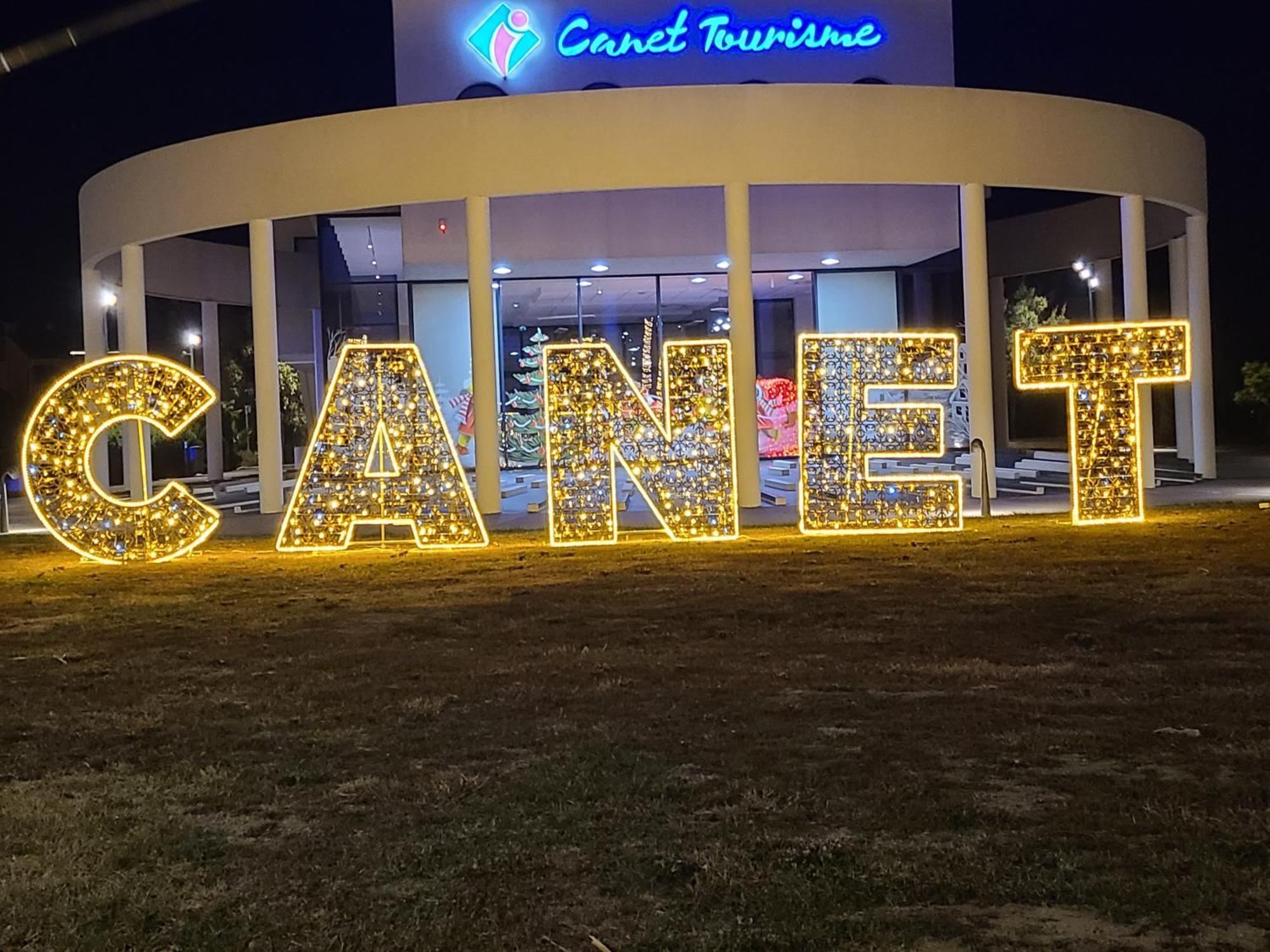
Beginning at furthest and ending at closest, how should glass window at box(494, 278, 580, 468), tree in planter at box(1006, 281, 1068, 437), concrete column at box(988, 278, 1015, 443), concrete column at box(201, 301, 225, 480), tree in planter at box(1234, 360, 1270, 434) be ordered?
1. tree in planter at box(1006, 281, 1068, 437)
2. concrete column at box(988, 278, 1015, 443)
3. tree in planter at box(1234, 360, 1270, 434)
4. concrete column at box(201, 301, 225, 480)
5. glass window at box(494, 278, 580, 468)

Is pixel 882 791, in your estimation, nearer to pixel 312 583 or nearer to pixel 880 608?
pixel 880 608

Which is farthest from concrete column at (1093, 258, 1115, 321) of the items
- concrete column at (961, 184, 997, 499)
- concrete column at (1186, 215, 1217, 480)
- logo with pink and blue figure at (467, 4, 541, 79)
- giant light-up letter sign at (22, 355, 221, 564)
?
giant light-up letter sign at (22, 355, 221, 564)

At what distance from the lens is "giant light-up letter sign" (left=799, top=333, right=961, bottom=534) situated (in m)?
14.0

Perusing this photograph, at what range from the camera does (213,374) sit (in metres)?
29.0

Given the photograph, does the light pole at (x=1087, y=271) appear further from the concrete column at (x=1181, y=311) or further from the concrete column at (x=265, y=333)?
the concrete column at (x=265, y=333)

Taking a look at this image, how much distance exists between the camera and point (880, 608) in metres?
9.55

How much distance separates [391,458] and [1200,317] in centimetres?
1169

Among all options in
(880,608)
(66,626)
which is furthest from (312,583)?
(880,608)

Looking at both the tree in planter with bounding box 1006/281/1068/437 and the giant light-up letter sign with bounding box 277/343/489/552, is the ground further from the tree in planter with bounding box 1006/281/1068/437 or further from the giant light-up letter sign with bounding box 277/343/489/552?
the tree in planter with bounding box 1006/281/1068/437

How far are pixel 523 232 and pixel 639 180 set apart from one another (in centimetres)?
696

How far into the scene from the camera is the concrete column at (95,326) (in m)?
20.7

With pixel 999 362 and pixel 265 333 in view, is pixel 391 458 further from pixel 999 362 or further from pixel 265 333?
pixel 999 362

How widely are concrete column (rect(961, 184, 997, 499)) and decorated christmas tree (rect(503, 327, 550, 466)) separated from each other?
33.0 ft

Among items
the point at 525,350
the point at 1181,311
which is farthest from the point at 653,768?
the point at 525,350
